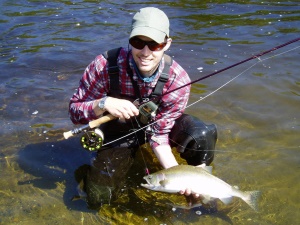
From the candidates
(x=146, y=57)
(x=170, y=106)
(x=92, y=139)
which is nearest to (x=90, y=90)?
(x=92, y=139)

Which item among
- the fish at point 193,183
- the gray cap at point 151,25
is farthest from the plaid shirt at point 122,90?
the fish at point 193,183

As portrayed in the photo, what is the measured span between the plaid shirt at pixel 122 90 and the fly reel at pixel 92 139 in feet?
0.48

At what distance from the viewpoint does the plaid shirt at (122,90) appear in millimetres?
3963

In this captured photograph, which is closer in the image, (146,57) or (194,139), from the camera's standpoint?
(146,57)

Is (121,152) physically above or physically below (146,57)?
below

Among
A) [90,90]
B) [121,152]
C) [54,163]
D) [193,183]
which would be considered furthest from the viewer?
[54,163]

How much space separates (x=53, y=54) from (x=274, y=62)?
185 inches

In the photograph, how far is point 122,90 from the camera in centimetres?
414

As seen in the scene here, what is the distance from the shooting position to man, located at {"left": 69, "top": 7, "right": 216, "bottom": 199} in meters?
3.50

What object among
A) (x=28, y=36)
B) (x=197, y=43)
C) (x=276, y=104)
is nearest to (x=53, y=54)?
(x=28, y=36)

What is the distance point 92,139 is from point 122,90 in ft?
2.11

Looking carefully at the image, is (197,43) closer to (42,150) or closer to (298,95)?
(298,95)

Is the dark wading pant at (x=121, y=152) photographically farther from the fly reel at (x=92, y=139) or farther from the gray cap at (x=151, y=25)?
the gray cap at (x=151, y=25)

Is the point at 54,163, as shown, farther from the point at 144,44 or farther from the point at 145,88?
the point at 144,44
